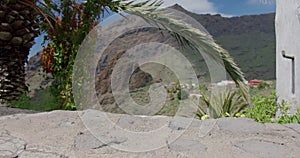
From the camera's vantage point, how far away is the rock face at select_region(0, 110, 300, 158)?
1.79 m

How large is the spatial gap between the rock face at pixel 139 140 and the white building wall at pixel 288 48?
1.30 meters

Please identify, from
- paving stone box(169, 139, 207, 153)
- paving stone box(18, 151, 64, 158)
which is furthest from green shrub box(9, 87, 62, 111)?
paving stone box(169, 139, 207, 153)

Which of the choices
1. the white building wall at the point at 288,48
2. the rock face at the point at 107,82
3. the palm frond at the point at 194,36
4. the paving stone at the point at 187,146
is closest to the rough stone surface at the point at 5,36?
the rock face at the point at 107,82

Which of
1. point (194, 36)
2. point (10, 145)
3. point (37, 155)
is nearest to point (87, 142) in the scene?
point (37, 155)

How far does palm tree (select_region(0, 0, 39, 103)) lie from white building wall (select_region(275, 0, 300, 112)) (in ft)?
10.3

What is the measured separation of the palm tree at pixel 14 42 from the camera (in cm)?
420

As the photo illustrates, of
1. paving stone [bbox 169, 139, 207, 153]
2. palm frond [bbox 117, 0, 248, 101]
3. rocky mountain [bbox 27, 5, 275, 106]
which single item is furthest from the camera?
rocky mountain [bbox 27, 5, 275, 106]

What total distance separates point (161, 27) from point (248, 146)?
7.16ft

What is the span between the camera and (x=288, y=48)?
3508 millimetres

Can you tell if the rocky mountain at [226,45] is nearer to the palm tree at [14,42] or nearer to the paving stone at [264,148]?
the palm tree at [14,42]

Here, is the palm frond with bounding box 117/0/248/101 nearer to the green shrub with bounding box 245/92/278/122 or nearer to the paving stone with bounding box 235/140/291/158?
the green shrub with bounding box 245/92/278/122

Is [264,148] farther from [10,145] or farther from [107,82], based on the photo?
[107,82]

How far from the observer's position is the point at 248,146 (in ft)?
6.23

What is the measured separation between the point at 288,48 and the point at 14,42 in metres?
3.49
